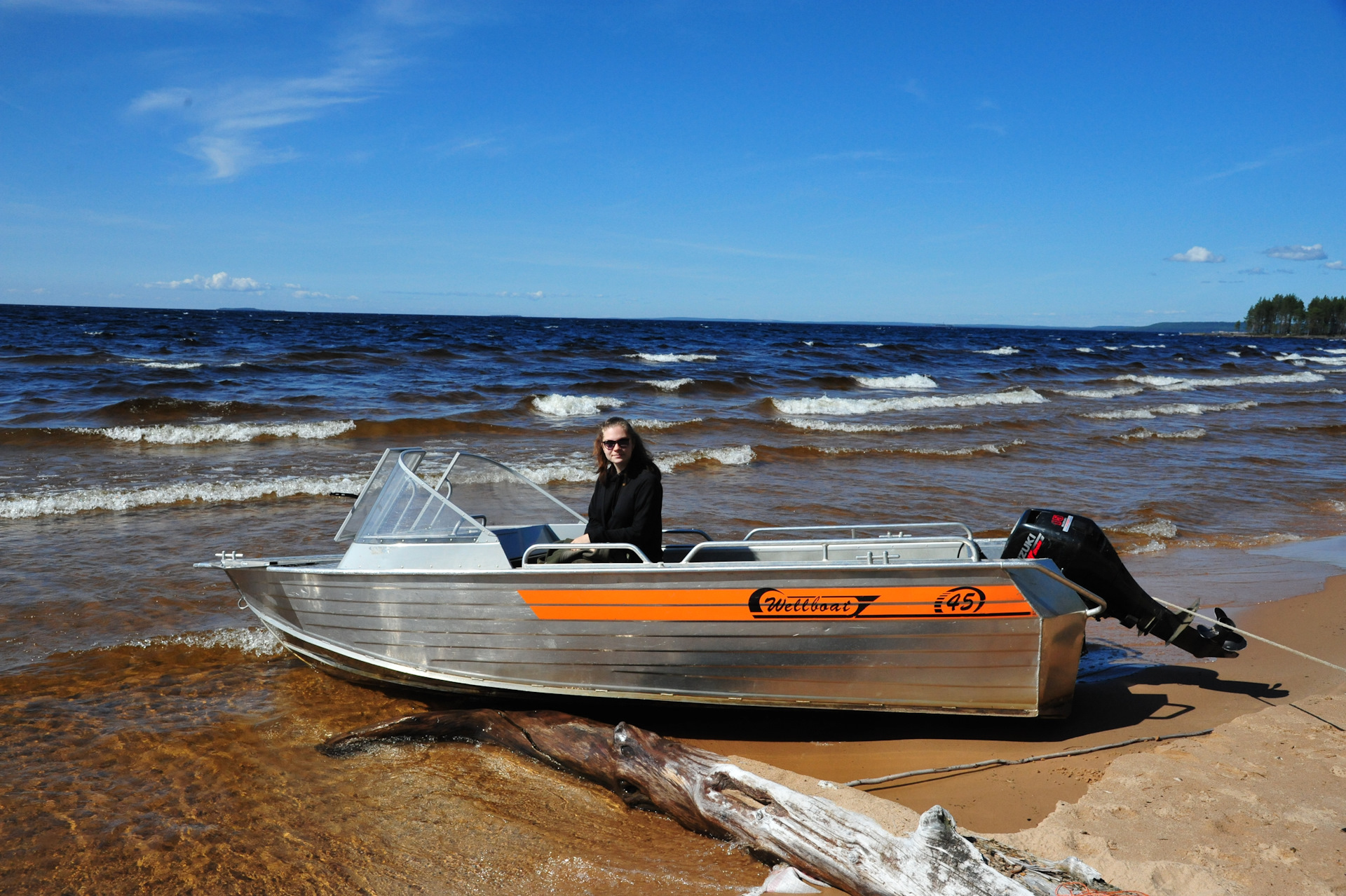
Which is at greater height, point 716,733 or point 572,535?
point 572,535

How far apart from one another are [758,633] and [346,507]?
25.8ft

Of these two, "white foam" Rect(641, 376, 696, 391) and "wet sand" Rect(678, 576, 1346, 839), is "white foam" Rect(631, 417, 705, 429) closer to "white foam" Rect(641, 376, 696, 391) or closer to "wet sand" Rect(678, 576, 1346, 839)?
"white foam" Rect(641, 376, 696, 391)

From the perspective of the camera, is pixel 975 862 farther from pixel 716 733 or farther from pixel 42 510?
pixel 42 510

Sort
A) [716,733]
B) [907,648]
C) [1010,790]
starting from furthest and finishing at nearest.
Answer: [716,733] < [907,648] < [1010,790]

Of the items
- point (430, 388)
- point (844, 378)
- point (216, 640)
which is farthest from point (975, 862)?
point (844, 378)

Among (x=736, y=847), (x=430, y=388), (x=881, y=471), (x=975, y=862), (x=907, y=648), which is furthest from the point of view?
(x=430, y=388)

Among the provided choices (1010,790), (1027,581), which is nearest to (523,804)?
(1010,790)

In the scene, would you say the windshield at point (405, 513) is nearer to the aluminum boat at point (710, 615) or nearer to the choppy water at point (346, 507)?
the aluminum boat at point (710, 615)

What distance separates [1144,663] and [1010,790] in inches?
95.0

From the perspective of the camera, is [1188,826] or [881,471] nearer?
[1188,826]

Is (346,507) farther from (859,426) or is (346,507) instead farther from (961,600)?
(859,426)

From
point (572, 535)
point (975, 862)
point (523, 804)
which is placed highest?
point (572, 535)

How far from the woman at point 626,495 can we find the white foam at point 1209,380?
3261 cm

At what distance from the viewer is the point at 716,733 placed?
192 inches
